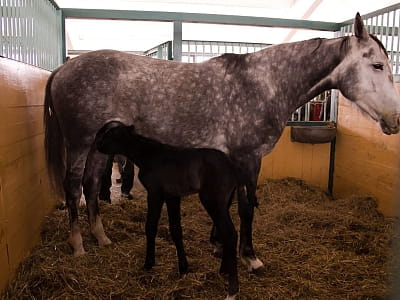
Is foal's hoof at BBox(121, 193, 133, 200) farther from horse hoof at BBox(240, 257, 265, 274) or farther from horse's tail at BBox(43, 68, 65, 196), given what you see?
horse hoof at BBox(240, 257, 265, 274)

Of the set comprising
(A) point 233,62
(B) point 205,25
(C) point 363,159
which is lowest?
→ (C) point 363,159

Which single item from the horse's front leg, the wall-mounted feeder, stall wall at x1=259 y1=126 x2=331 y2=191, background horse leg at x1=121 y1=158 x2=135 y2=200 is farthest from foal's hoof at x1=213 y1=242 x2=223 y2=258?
the wall-mounted feeder

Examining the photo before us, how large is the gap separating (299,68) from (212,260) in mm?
1410

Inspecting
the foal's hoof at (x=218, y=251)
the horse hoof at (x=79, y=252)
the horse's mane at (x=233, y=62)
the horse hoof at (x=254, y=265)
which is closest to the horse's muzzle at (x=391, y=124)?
the horse's mane at (x=233, y=62)

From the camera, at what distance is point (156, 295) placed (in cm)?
196

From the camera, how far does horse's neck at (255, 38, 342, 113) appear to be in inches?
95.1

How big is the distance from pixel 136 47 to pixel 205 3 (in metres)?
3.22

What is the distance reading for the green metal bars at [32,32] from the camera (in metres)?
2.22

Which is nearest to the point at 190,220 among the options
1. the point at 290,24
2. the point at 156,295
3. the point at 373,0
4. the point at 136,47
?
the point at 156,295

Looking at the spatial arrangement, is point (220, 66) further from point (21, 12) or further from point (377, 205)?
point (377, 205)

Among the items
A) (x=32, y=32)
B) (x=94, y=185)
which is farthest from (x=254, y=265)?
(x=32, y=32)

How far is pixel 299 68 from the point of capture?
244 centimetres

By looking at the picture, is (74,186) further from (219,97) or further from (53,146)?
(219,97)

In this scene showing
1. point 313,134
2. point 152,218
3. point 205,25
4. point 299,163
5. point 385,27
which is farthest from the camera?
point 205,25
